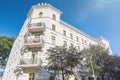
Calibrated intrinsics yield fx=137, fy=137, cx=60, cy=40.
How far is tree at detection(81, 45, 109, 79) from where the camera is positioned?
22.0 m

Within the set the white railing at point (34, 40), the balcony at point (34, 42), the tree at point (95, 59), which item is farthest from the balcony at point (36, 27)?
the tree at point (95, 59)

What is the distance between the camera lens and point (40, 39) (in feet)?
72.9

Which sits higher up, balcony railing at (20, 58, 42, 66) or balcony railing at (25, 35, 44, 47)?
balcony railing at (25, 35, 44, 47)

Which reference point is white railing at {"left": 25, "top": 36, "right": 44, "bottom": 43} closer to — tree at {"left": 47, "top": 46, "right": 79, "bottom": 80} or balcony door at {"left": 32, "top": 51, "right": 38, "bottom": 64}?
balcony door at {"left": 32, "top": 51, "right": 38, "bottom": 64}

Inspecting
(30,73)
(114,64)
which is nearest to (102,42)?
(114,64)

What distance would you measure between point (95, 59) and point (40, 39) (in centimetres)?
969

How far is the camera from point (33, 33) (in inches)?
936

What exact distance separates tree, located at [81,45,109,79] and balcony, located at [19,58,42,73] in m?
7.42

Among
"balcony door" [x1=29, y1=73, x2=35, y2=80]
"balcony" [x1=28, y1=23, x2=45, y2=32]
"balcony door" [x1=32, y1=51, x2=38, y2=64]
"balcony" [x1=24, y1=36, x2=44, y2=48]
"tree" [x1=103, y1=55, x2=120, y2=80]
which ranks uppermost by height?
"balcony" [x1=28, y1=23, x2=45, y2=32]

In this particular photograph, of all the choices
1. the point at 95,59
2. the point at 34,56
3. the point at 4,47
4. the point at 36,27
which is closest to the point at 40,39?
the point at 36,27

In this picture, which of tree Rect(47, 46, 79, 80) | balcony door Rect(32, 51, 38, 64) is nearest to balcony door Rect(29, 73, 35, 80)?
balcony door Rect(32, 51, 38, 64)

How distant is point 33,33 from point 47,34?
2511 mm

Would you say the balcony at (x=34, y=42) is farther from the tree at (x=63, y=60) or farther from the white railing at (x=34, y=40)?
the tree at (x=63, y=60)

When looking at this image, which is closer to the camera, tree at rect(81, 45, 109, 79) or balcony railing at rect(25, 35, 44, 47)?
balcony railing at rect(25, 35, 44, 47)
